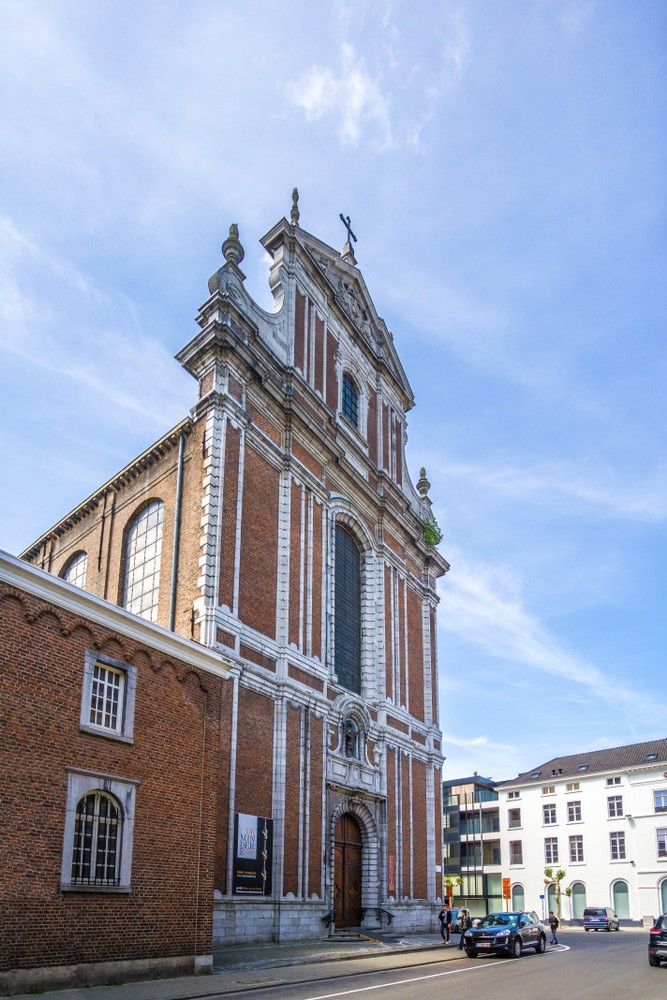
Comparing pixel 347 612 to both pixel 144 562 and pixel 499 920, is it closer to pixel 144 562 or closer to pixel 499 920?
pixel 144 562

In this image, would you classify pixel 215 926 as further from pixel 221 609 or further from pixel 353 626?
pixel 353 626

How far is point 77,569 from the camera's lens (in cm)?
3184

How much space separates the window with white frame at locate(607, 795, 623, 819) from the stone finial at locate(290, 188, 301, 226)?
4857 cm

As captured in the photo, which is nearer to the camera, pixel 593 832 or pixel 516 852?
pixel 593 832

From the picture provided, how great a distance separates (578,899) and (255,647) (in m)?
48.9

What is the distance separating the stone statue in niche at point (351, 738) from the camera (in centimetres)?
2802

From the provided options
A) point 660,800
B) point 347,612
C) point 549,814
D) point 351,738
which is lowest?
point 549,814

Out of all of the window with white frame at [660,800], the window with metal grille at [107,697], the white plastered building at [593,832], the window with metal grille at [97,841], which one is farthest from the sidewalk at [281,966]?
the window with white frame at [660,800]

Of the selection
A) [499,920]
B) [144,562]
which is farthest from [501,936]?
[144,562]

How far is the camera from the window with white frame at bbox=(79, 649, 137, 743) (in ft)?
49.0

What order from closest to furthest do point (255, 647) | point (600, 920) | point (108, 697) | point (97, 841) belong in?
point (97, 841)
point (108, 697)
point (255, 647)
point (600, 920)

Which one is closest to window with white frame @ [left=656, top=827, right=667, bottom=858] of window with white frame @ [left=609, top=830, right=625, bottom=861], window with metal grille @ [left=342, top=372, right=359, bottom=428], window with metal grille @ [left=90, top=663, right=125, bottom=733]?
window with white frame @ [left=609, top=830, right=625, bottom=861]

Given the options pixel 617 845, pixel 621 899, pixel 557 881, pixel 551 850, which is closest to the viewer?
pixel 621 899

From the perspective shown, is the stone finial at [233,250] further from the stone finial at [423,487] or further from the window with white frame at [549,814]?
the window with white frame at [549,814]
